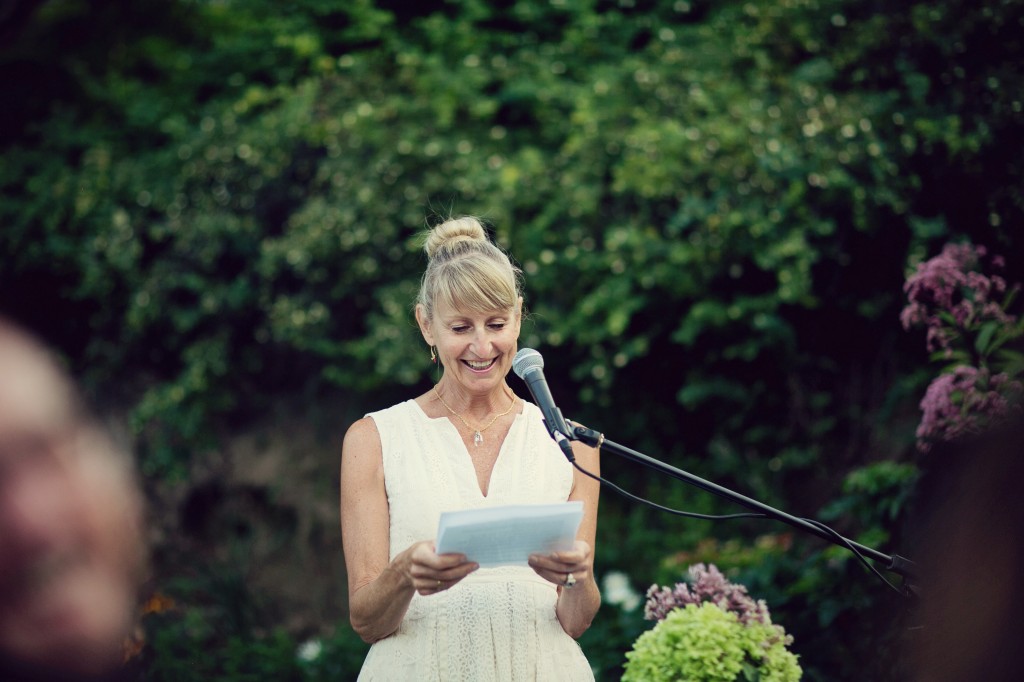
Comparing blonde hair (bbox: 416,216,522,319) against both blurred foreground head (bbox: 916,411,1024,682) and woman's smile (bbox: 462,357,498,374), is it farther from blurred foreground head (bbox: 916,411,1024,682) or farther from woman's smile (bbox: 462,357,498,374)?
blurred foreground head (bbox: 916,411,1024,682)

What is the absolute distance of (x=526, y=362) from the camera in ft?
8.54

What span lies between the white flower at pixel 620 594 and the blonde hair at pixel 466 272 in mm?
2313

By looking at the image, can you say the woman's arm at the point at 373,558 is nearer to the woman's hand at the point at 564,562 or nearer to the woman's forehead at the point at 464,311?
the woman's hand at the point at 564,562

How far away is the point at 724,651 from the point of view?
3.34 m

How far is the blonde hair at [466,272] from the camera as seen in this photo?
9.39 ft

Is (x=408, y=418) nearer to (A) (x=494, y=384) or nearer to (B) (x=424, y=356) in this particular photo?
(A) (x=494, y=384)

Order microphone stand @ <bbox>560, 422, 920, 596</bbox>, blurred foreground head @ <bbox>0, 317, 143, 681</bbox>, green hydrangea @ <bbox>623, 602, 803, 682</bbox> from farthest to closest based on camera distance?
green hydrangea @ <bbox>623, 602, 803, 682</bbox> → microphone stand @ <bbox>560, 422, 920, 596</bbox> → blurred foreground head @ <bbox>0, 317, 143, 681</bbox>

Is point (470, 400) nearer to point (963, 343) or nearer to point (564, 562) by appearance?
point (564, 562)

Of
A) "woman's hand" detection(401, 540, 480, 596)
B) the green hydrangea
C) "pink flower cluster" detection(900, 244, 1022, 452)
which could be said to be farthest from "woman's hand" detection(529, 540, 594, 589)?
"pink flower cluster" detection(900, 244, 1022, 452)

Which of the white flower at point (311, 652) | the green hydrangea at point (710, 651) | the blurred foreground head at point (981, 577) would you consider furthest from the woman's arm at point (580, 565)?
the white flower at point (311, 652)

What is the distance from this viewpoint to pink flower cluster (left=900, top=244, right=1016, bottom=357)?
162 inches

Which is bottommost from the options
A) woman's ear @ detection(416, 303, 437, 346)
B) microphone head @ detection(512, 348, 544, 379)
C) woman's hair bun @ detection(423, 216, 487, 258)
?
microphone head @ detection(512, 348, 544, 379)

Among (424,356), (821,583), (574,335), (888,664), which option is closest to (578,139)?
(574,335)

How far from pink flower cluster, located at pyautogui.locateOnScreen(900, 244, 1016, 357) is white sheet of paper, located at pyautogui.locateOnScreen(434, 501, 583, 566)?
232 cm
